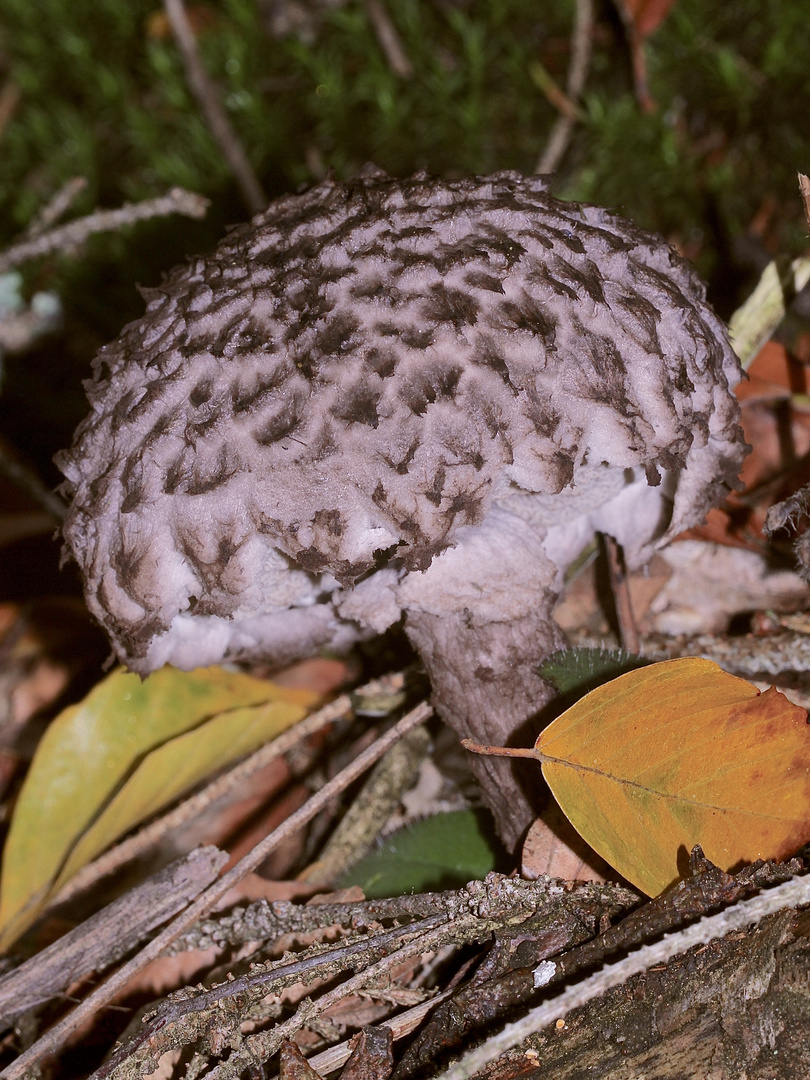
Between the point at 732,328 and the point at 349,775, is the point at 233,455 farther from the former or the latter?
the point at 732,328

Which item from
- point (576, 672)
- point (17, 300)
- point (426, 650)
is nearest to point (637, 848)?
point (576, 672)

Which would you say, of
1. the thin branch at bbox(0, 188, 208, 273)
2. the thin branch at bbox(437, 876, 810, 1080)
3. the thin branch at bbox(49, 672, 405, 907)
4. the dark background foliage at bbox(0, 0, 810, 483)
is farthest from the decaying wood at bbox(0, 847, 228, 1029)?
the dark background foliage at bbox(0, 0, 810, 483)

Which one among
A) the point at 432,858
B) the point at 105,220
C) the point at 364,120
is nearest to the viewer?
the point at 432,858

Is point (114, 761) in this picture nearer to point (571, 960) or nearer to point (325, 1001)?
point (325, 1001)

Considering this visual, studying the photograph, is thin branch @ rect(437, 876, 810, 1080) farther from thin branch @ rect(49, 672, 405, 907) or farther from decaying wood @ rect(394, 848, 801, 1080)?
thin branch @ rect(49, 672, 405, 907)

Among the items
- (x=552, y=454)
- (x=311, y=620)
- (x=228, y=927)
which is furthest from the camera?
(x=311, y=620)

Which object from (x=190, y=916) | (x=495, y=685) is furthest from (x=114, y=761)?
(x=495, y=685)
